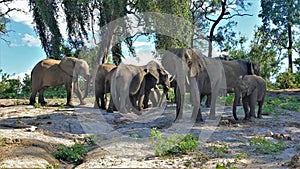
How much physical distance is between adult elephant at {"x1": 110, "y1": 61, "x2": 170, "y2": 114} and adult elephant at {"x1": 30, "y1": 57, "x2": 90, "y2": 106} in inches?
98.7

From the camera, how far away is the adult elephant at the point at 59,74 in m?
14.8

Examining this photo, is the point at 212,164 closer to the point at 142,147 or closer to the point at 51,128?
the point at 142,147

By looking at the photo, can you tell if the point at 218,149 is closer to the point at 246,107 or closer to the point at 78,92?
the point at 246,107

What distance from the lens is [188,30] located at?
15781 mm

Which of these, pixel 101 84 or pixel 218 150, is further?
pixel 101 84

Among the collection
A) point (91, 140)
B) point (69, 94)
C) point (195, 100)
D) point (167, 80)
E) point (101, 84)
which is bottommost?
point (91, 140)

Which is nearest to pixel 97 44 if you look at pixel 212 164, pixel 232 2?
→ pixel 212 164

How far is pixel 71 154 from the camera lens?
22.6 ft

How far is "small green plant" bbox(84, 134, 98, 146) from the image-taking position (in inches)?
322

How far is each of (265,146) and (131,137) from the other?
106 inches

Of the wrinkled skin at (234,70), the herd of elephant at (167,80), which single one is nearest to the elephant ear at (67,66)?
the herd of elephant at (167,80)

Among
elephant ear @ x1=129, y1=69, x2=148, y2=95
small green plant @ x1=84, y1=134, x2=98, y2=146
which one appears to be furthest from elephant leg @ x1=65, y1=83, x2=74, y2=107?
small green plant @ x1=84, y1=134, x2=98, y2=146

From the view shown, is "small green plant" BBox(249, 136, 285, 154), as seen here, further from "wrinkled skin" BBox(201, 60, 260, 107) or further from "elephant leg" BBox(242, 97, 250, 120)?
"wrinkled skin" BBox(201, 60, 260, 107)

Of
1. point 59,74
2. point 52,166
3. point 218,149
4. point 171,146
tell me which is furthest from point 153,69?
point 52,166
